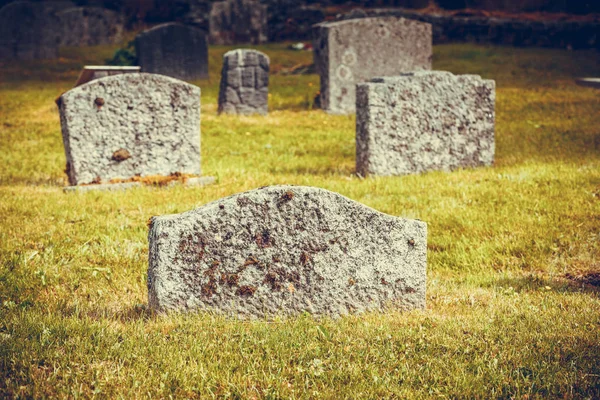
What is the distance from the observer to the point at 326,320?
4.21m

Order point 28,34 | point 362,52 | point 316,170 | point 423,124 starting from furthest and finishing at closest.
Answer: point 28,34, point 362,52, point 316,170, point 423,124

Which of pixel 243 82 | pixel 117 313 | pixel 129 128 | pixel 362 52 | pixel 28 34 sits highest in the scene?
pixel 28 34

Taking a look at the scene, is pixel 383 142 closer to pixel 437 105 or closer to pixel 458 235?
pixel 437 105

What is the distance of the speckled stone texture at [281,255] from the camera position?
413cm

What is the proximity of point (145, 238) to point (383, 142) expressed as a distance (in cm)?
424

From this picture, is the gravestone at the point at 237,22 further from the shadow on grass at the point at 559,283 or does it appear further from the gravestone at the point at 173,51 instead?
the shadow on grass at the point at 559,283

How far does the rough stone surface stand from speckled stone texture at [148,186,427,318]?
2669 centimetres

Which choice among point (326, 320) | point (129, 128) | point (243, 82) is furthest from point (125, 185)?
point (243, 82)

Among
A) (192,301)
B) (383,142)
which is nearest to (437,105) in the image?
(383,142)

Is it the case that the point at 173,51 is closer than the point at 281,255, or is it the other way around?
the point at 281,255

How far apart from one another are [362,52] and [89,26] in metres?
16.7

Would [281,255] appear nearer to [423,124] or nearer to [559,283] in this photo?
[559,283]

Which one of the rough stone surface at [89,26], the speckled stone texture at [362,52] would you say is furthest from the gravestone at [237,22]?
the speckled stone texture at [362,52]

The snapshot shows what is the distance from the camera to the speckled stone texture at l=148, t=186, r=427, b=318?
413 centimetres
